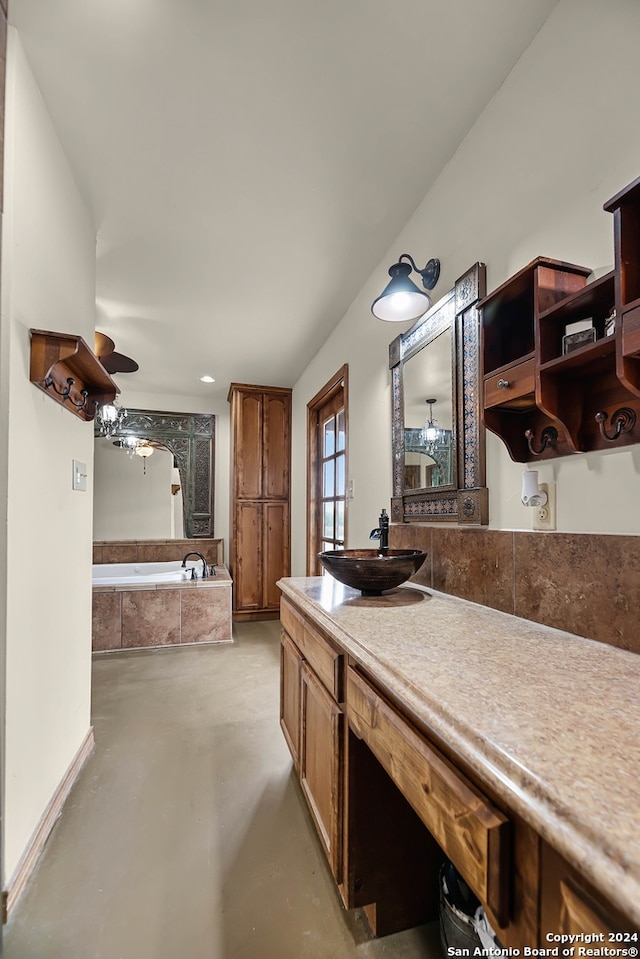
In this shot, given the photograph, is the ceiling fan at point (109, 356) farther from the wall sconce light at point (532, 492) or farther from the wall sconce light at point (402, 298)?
the wall sconce light at point (532, 492)

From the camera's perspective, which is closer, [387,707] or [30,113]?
[387,707]

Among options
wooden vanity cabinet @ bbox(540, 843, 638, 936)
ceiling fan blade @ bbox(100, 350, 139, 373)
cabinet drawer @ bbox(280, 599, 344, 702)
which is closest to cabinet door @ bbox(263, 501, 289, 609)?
ceiling fan blade @ bbox(100, 350, 139, 373)

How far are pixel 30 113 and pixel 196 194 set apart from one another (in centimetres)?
66

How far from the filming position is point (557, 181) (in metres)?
1.20

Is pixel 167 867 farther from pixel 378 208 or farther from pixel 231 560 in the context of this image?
pixel 231 560

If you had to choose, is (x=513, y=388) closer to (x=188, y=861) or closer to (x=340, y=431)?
(x=188, y=861)

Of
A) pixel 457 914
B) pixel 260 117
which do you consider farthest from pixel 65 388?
pixel 457 914

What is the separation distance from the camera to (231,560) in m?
4.70

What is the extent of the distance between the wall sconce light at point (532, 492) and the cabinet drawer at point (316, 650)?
26.9 inches

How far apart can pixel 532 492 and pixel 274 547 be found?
370cm

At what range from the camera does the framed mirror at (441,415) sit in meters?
1.52

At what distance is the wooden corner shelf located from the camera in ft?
4.69

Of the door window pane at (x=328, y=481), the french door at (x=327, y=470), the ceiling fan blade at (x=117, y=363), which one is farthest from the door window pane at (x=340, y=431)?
the ceiling fan blade at (x=117, y=363)

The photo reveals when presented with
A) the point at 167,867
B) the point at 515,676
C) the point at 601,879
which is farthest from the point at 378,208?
the point at 167,867
